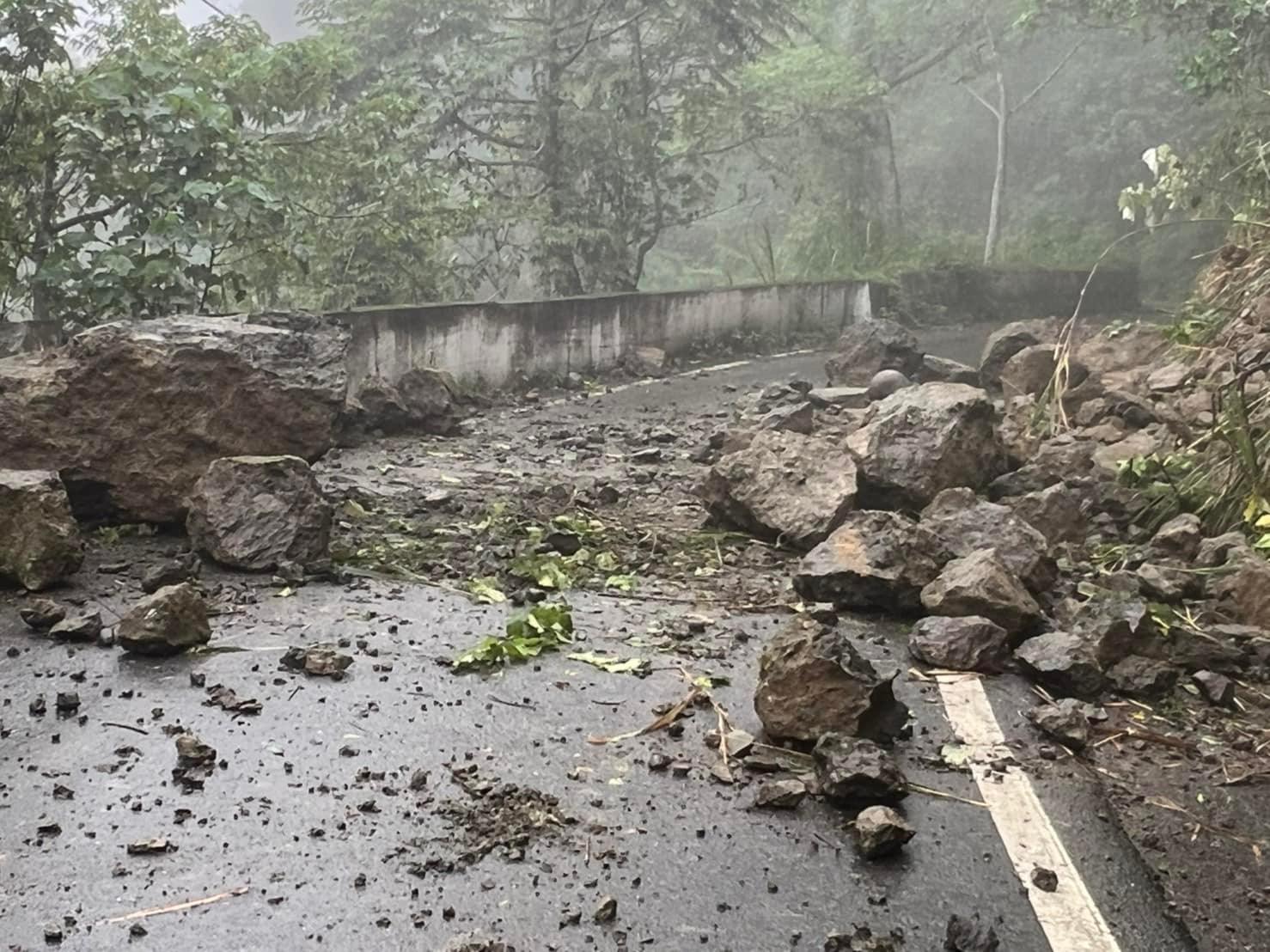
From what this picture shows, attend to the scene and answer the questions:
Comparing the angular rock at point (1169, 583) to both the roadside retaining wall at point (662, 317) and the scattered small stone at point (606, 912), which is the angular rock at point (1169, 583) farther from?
the roadside retaining wall at point (662, 317)

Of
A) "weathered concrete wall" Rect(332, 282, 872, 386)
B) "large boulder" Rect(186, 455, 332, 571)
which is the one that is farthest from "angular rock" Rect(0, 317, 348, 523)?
"weathered concrete wall" Rect(332, 282, 872, 386)

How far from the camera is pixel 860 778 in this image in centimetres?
334

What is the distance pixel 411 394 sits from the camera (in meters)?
9.51

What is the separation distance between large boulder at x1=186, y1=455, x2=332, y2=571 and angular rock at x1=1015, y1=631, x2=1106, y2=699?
330cm

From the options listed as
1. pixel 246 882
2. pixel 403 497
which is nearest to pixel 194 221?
pixel 403 497

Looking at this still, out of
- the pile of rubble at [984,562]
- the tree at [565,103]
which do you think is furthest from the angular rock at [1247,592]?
the tree at [565,103]

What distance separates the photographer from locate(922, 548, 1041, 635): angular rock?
4.65 metres

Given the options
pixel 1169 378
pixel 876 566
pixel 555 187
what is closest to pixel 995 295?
pixel 555 187

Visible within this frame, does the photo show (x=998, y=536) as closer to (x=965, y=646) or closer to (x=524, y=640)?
(x=965, y=646)

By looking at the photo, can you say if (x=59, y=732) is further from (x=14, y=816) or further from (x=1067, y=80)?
(x=1067, y=80)

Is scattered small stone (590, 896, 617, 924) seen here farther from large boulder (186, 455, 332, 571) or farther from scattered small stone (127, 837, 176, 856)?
large boulder (186, 455, 332, 571)

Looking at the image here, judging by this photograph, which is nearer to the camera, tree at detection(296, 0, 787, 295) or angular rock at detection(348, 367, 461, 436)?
angular rock at detection(348, 367, 461, 436)

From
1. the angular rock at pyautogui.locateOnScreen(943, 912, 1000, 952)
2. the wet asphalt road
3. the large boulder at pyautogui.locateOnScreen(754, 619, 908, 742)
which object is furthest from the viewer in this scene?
the large boulder at pyautogui.locateOnScreen(754, 619, 908, 742)

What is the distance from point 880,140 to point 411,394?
16.5 metres
